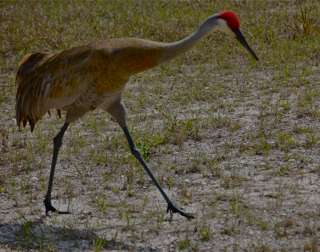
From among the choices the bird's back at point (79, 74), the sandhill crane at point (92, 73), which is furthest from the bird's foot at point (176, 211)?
the bird's back at point (79, 74)

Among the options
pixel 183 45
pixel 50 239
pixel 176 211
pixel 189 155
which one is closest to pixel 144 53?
pixel 183 45

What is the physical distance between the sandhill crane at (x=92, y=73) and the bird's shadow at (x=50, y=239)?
318 mm

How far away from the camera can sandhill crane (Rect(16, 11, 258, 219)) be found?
18.0ft

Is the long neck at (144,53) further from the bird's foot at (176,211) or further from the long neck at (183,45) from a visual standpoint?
the bird's foot at (176,211)

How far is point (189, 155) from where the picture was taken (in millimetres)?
6863

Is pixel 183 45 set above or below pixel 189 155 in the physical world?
above

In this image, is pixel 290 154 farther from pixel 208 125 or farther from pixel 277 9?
pixel 277 9

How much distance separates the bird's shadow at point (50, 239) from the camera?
5.09m

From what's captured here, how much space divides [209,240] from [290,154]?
185cm

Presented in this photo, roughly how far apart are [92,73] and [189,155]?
63.3 inches

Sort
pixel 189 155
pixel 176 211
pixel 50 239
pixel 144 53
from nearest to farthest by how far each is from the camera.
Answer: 1. pixel 50 239
2. pixel 144 53
3. pixel 176 211
4. pixel 189 155

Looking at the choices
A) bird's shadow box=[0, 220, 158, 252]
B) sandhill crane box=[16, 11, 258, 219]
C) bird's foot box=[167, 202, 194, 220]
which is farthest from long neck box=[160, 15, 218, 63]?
bird's shadow box=[0, 220, 158, 252]

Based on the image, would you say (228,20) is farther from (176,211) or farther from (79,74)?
(176,211)

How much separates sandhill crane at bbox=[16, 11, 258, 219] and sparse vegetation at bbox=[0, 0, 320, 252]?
322mm
